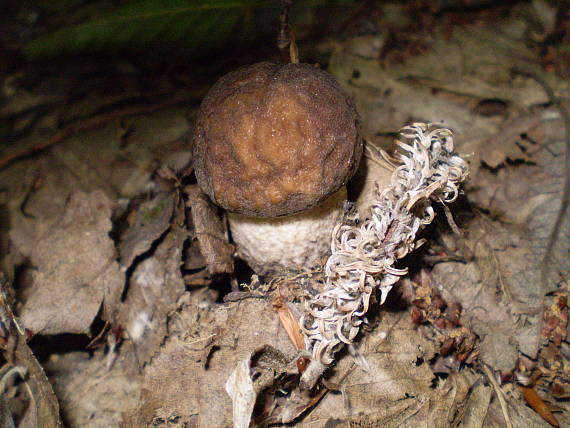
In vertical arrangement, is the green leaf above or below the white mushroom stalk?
above

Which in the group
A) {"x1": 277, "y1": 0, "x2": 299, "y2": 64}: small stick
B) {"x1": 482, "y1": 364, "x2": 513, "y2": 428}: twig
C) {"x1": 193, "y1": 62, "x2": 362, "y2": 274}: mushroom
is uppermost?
{"x1": 277, "y1": 0, "x2": 299, "y2": 64}: small stick

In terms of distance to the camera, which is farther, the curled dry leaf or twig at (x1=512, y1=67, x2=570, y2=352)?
twig at (x1=512, y1=67, x2=570, y2=352)

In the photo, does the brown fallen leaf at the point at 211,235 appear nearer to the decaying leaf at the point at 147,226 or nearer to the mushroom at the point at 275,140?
the decaying leaf at the point at 147,226

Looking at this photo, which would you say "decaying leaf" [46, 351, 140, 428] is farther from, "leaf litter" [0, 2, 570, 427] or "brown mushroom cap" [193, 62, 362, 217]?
"brown mushroom cap" [193, 62, 362, 217]

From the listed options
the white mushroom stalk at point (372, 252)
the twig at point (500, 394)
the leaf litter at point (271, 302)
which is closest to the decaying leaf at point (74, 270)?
the leaf litter at point (271, 302)

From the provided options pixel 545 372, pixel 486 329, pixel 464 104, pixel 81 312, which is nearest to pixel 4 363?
pixel 81 312

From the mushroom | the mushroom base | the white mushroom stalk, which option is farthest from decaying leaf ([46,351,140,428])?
the mushroom
